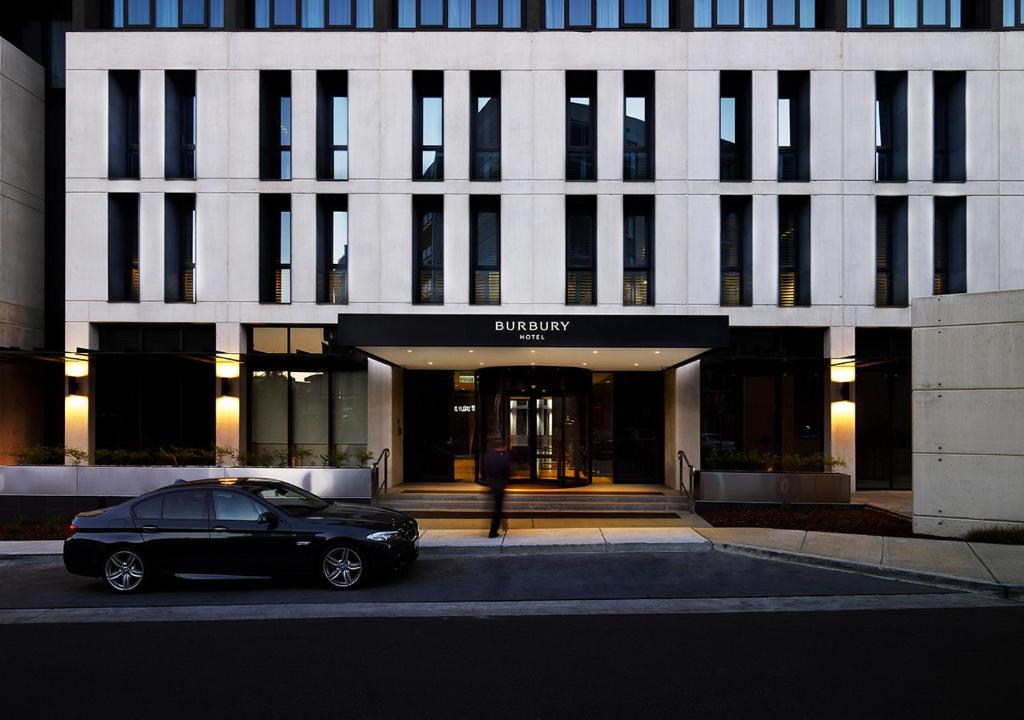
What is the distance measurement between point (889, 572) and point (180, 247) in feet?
57.9

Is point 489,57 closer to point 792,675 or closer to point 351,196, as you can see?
point 351,196

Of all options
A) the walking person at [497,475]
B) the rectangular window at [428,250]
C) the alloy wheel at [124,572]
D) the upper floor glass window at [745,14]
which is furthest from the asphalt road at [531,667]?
the upper floor glass window at [745,14]

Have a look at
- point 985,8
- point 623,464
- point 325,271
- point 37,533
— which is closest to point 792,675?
point 623,464

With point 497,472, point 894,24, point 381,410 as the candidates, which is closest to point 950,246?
point 894,24

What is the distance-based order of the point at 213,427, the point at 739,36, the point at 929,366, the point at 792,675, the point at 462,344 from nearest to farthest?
the point at 792,675
the point at 929,366
the point at 462,344
the point at 739,36
the point at 213,427

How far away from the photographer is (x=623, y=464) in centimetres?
1808

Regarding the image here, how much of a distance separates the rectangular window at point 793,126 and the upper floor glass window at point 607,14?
11.8ft

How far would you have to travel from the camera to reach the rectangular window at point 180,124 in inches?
683

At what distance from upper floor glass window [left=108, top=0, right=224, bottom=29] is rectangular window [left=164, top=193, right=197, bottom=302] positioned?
465 centimetres

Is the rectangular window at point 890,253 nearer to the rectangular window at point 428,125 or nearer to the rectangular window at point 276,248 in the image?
the rectangular window at point 428,125

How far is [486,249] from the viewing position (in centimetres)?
1739

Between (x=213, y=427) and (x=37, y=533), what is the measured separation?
218 inches

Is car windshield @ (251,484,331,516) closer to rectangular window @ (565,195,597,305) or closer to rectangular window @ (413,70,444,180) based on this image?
rectangular window @ (565,195,597,305)

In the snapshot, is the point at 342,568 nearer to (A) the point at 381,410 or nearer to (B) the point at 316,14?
(A) the point at 381,410
